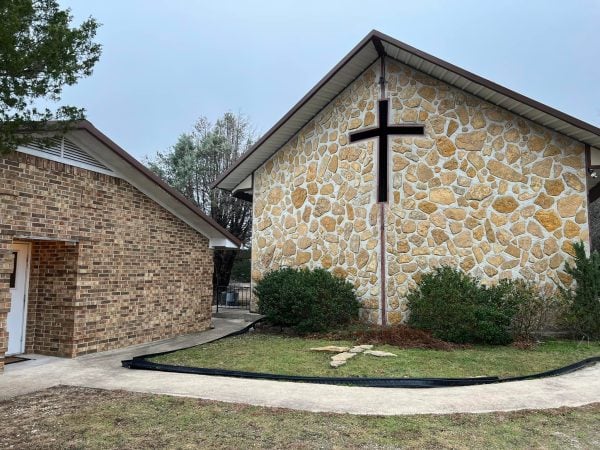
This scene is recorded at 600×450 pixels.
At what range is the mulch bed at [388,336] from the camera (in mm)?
10323

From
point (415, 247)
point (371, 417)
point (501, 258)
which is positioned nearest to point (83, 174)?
point (371, 417)

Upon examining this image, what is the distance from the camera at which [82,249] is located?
9.38 m

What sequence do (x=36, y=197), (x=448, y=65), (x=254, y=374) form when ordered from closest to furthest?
(x=254, y=374), (x=36, y=197), (x=448, y=65)

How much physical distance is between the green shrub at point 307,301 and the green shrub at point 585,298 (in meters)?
5.06

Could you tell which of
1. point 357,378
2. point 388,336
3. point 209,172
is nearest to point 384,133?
point 388,336

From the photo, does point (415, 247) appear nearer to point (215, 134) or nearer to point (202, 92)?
point (215, 134)

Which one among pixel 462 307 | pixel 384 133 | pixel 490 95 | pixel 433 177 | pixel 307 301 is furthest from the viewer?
pixel 384 133

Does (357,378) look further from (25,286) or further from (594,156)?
(594,156)

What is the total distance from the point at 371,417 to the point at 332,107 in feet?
34.6

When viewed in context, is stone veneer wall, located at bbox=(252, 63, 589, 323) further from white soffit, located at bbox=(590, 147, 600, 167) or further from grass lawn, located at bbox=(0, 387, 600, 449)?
grass lawn, located at bbox=(0, 387, 600, 449)

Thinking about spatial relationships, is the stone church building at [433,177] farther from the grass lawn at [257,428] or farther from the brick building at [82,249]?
the grass lawn at [257,428]

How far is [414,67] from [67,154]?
8.86 metres

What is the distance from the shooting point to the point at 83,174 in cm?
945

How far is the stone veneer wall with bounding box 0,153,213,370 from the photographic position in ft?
27.0
